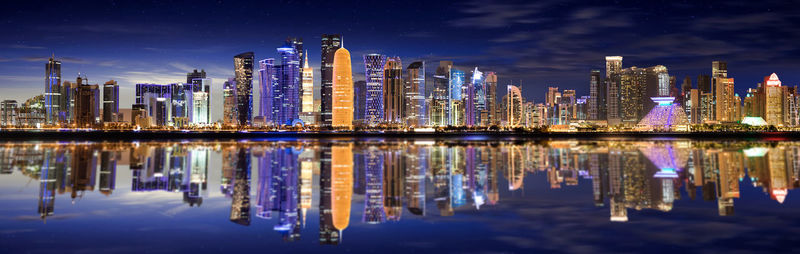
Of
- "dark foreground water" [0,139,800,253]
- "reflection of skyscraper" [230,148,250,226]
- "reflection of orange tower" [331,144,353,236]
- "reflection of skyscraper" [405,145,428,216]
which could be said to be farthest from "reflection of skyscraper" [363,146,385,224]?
"reflection of skyscraper" [230,148,250,226]

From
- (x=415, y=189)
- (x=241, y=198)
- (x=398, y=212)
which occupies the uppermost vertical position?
(x=415, y=189)

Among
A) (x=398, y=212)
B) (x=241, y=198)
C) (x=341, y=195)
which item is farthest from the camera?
(x=341, y=195)

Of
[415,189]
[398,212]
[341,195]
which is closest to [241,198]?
[341,195]

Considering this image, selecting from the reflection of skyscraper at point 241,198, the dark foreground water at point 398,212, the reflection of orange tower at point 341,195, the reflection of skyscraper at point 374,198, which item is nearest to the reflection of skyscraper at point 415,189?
the dark foreground water at point 398,212

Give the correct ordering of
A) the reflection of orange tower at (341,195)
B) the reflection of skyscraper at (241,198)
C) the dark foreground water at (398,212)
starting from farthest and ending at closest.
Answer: the reflection of skyscraper at (241,198) < the reflection of orange tower at (341,195) < the dark foreground water at (398,212)

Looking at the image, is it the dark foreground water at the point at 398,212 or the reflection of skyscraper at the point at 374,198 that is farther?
the reflection of skyscraper at the point at 374,198

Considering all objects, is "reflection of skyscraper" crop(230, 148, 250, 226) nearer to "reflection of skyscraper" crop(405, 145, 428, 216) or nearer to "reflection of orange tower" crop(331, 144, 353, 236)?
"reflection of orange tower" crop(331, 144, 353, 236)

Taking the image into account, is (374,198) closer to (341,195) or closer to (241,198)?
(341,195)

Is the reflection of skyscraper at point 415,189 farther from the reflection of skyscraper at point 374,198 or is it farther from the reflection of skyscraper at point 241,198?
the reflection of skyscraper at point 241,198

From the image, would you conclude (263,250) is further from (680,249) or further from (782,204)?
(782,204)
